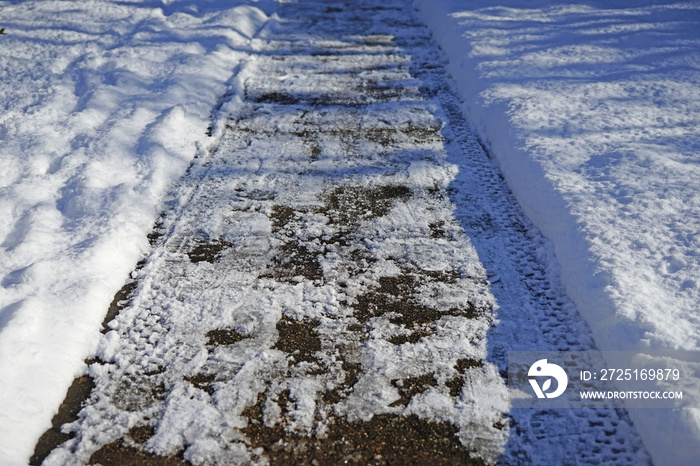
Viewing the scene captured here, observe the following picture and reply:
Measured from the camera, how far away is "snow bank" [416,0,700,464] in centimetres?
232

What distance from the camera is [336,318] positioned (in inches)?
100

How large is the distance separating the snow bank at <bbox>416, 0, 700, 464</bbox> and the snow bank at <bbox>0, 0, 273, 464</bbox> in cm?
240

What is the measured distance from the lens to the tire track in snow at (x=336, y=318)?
77.8 inches

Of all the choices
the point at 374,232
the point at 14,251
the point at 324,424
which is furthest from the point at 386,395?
the point at 14,251

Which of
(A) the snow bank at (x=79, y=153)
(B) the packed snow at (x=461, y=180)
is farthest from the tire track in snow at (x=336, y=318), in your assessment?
(A) the snow bank at (x=79, y=153)

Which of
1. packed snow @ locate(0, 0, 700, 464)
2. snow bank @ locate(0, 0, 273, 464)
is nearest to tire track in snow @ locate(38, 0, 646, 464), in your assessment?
packed snow @ locate(0, 0, 700, 464)

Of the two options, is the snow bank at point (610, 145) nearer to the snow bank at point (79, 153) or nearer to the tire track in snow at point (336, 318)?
the tire track in snow at point (336, 318)

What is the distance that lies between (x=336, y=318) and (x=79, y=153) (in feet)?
7.98

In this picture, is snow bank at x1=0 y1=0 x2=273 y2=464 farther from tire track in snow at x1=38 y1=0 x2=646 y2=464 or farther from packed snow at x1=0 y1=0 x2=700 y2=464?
tire track in snow at x1=38 y1=0 x2=646 y2=464

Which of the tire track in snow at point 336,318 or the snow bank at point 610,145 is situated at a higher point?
the snow bank at point 610,145

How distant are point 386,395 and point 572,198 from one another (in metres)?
1.79

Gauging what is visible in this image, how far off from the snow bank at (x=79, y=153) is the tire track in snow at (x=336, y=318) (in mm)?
162

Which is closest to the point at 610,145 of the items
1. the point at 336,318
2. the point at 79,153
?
the point at 336,318

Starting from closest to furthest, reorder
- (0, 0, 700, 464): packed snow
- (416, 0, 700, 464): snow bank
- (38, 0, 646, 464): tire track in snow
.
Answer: (38, 0, 646, 464): tire track in snow, (0, 0, 700, 464): packed snow, (416, 0, 700, 464): snow bank
